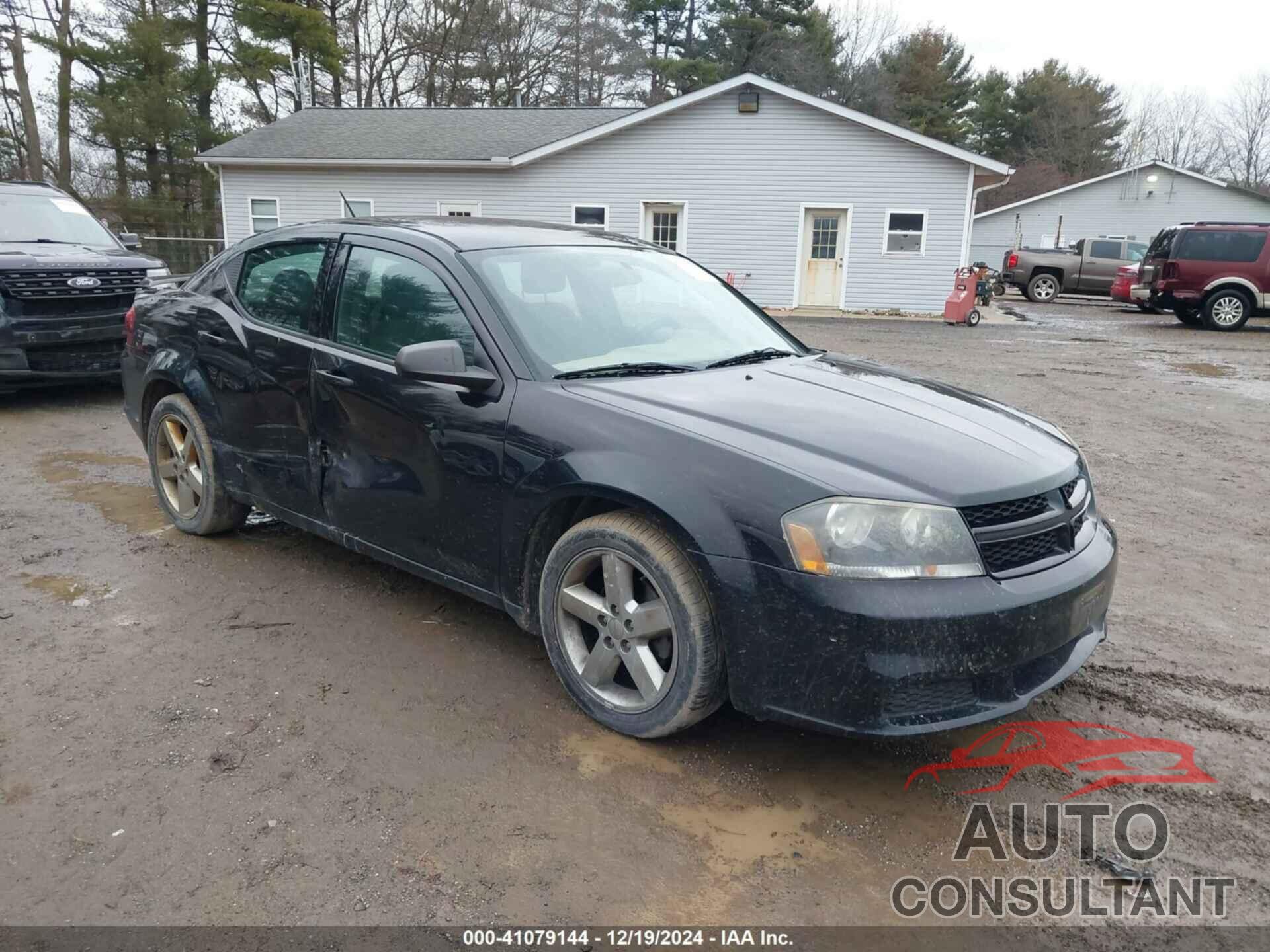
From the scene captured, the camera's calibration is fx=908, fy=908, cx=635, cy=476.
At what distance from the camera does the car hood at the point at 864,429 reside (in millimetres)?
2576

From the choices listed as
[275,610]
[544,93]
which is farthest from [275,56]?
[275,610]

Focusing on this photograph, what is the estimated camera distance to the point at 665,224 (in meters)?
21.2

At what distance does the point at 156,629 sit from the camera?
369 centimetres

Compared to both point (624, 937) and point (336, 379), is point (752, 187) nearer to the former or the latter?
point (336, 379)

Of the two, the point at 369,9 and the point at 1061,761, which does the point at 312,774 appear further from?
the point at 369,9

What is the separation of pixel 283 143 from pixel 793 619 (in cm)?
2326

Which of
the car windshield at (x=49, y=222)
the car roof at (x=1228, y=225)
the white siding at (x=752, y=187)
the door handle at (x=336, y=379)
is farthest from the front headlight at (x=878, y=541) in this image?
the car roof at (x=1228, y=225)

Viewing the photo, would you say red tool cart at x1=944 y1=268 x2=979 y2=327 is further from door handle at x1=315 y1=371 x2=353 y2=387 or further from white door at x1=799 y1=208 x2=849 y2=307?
door handle at x1=315 y1=371 x2=353 y2=387

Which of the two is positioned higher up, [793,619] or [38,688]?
[793,619]

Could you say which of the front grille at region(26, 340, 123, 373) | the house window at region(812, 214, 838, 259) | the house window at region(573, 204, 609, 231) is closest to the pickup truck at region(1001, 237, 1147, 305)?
the house window at region(812, 214, 838, 259)

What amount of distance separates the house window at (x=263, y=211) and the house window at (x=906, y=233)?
569 inches

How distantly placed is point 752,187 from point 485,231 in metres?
17.7

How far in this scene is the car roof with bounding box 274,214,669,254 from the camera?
12.0 feet

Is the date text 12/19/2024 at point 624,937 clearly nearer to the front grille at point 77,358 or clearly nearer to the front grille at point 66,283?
the front grille at point 77,358
